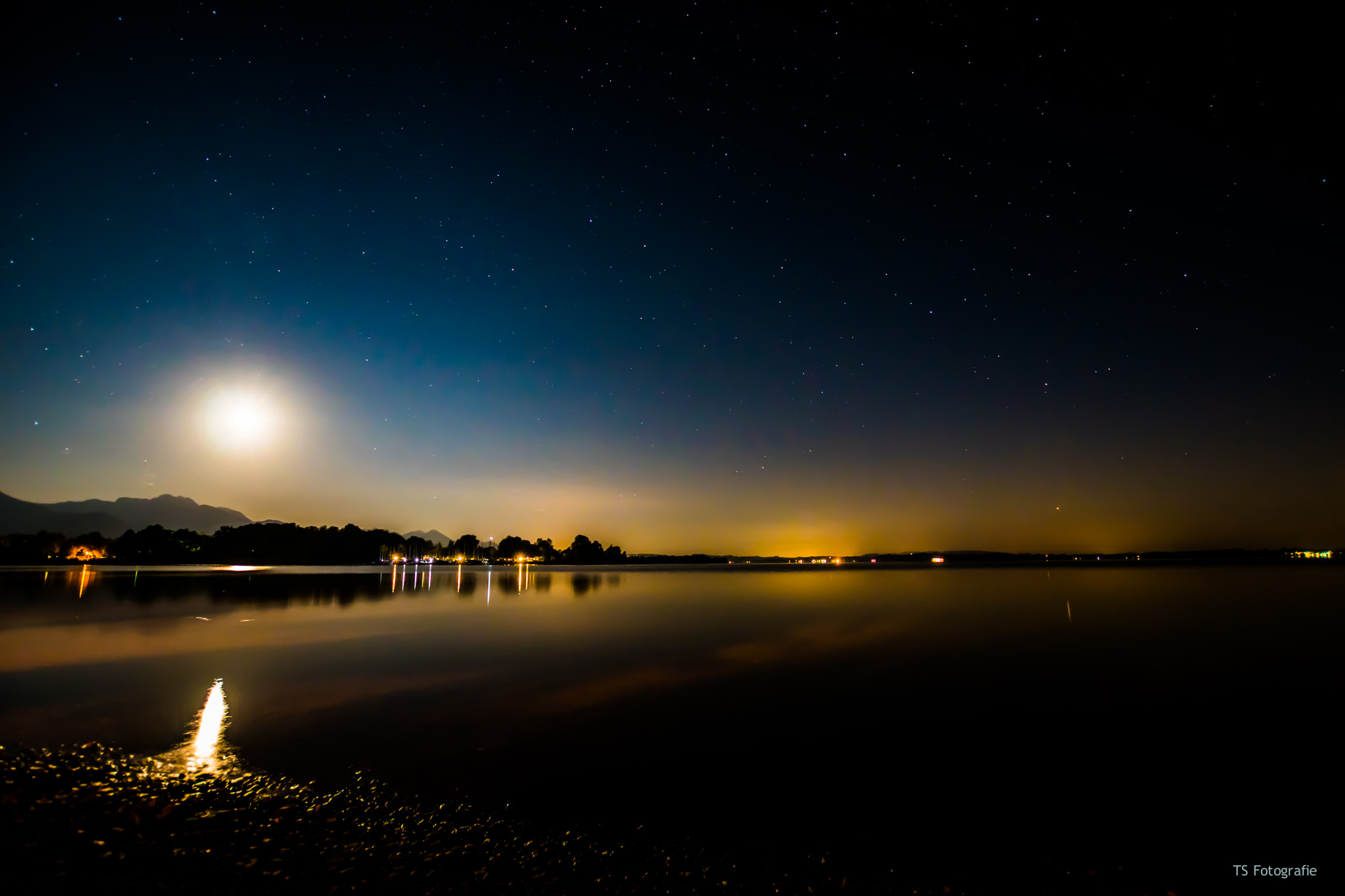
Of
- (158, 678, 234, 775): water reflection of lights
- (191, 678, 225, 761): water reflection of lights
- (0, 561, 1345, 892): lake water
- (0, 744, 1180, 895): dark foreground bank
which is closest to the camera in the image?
(0, 744, 1180, 895): dark foreground bank

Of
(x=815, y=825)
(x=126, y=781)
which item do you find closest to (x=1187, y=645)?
(x=815, y=825)

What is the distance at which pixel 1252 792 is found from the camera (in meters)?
10.2

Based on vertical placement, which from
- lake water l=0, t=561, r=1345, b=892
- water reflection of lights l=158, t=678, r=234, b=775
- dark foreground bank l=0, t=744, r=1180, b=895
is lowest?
lake water l=0, t=561, r=1345, b=892

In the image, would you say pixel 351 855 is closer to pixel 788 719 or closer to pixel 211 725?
pixel 211 725

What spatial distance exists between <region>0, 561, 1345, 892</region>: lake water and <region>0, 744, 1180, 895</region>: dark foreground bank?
2.57 ft

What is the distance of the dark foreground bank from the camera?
5984mm

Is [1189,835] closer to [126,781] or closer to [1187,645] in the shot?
[126,781]

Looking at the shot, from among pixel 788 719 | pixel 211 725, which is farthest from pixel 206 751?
pixel 788 719

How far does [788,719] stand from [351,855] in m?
10.2

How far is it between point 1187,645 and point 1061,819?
79.1ft

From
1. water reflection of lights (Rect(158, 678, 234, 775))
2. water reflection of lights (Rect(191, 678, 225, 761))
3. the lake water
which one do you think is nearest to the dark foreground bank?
the lake water

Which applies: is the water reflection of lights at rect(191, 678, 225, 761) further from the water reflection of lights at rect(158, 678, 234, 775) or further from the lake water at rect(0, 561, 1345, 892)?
the lake water at rect(0, 561, 1345, 892)

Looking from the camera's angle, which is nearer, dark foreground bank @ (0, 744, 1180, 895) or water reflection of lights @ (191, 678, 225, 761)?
dark foreground bank @ (0, 744, 1180, 895)

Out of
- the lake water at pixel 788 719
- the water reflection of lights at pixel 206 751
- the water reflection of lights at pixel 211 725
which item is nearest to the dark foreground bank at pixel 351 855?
the lake water at pixel 788 719
